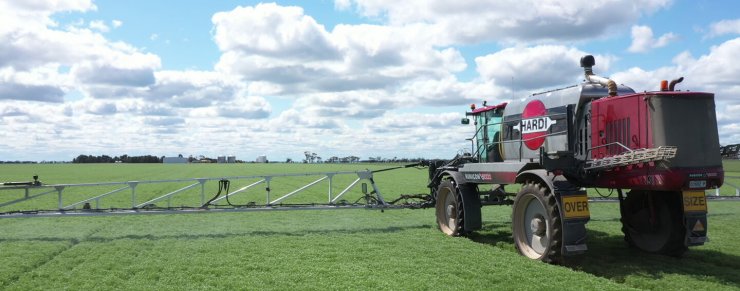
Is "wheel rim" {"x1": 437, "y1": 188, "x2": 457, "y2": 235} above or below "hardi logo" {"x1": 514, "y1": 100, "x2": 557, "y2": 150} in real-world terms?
below

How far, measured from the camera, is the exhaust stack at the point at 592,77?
28.1ft

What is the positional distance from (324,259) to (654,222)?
554 cm

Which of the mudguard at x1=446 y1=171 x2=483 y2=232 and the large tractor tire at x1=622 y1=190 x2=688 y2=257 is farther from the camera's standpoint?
the mudguard at x1=446 y1=171 x2=483 y2=232

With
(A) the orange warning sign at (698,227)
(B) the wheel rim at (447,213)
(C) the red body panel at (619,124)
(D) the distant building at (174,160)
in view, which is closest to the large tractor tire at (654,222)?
(A) the orange warning sign at (698,227)

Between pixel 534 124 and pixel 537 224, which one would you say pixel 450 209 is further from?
pixel 537 224

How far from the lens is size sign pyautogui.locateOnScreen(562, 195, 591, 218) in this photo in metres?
7.91

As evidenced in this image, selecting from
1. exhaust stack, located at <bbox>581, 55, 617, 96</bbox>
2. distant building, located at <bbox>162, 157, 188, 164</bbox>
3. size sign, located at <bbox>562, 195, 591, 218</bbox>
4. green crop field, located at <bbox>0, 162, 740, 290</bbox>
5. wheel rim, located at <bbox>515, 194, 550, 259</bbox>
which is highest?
distant building, located at <bbox>162, 157, 188, 164</bbox>

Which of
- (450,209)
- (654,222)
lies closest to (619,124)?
(654,222)

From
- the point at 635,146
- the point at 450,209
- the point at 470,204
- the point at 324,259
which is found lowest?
the point at 324,259

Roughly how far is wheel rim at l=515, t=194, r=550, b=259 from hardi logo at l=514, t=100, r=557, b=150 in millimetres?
1281

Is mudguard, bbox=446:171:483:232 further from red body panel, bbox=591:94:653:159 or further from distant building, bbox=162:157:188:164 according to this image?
distant building, bbox=162:157:188:164

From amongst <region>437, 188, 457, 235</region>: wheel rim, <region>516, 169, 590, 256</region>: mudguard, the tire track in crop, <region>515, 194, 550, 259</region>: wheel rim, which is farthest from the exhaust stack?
the tire track in crop

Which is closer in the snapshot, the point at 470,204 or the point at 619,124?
the point at 619,124

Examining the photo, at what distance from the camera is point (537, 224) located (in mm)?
8820
